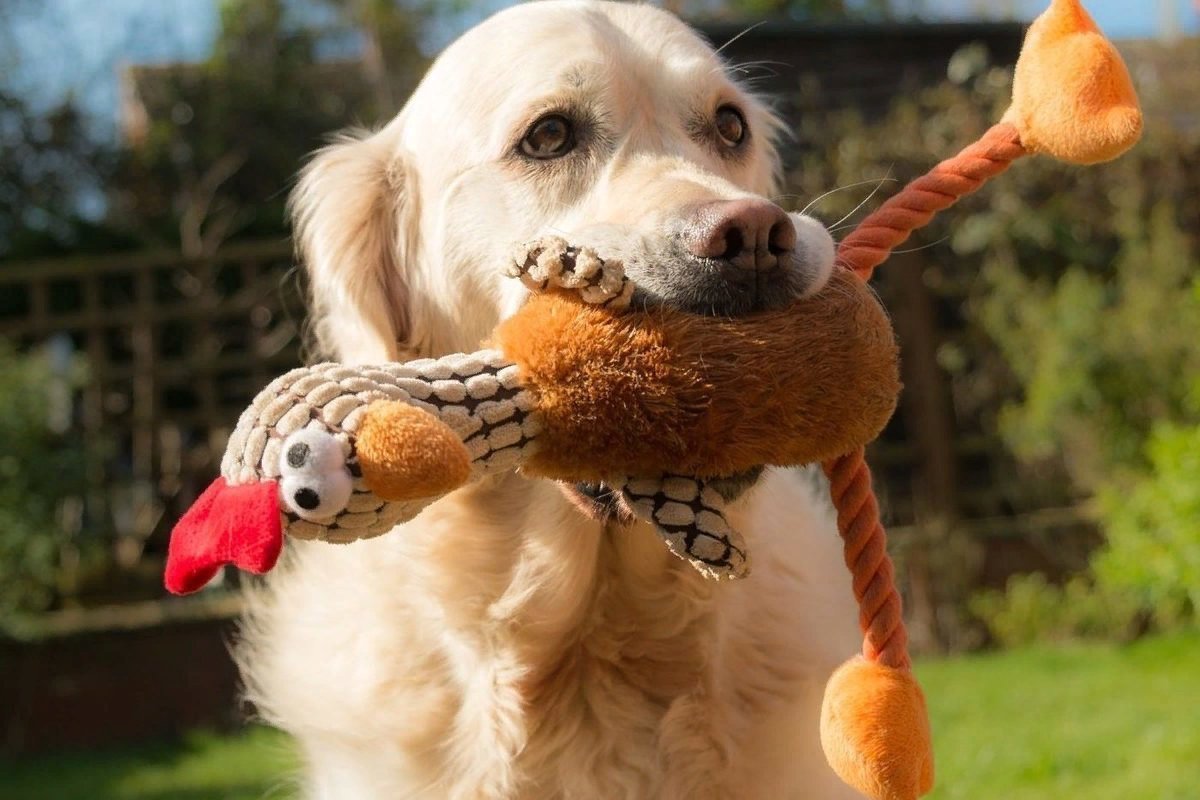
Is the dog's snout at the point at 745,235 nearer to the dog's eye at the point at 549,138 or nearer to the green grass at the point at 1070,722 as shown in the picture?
the dog's eye at the point at 549,138

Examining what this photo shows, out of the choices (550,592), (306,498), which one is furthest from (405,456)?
(550,592)

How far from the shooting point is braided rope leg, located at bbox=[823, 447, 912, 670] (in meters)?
2.09

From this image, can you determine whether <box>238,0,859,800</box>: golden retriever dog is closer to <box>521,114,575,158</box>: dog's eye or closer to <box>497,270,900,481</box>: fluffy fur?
<box>521,114,575,158</box>: dog's eye

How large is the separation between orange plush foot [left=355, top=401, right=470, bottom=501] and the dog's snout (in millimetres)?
575

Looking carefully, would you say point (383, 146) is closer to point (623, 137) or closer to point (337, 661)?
point (623, 137)

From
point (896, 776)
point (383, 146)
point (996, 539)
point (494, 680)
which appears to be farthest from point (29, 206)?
point (896, 776)

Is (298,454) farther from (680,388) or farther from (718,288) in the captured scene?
(718,288)

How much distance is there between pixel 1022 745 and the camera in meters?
5.14

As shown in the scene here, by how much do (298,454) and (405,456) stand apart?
0.13 meters

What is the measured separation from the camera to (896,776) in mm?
1923

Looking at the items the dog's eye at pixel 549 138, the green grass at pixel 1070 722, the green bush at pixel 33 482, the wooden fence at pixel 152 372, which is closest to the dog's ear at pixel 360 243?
the dog's eye at pixel 549 138

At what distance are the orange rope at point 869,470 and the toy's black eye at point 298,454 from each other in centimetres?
88

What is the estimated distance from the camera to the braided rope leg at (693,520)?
195 centimetres

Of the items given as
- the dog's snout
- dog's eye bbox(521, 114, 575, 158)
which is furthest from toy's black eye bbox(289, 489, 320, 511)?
dog's eye bbox(521, 114, 575, 158)
